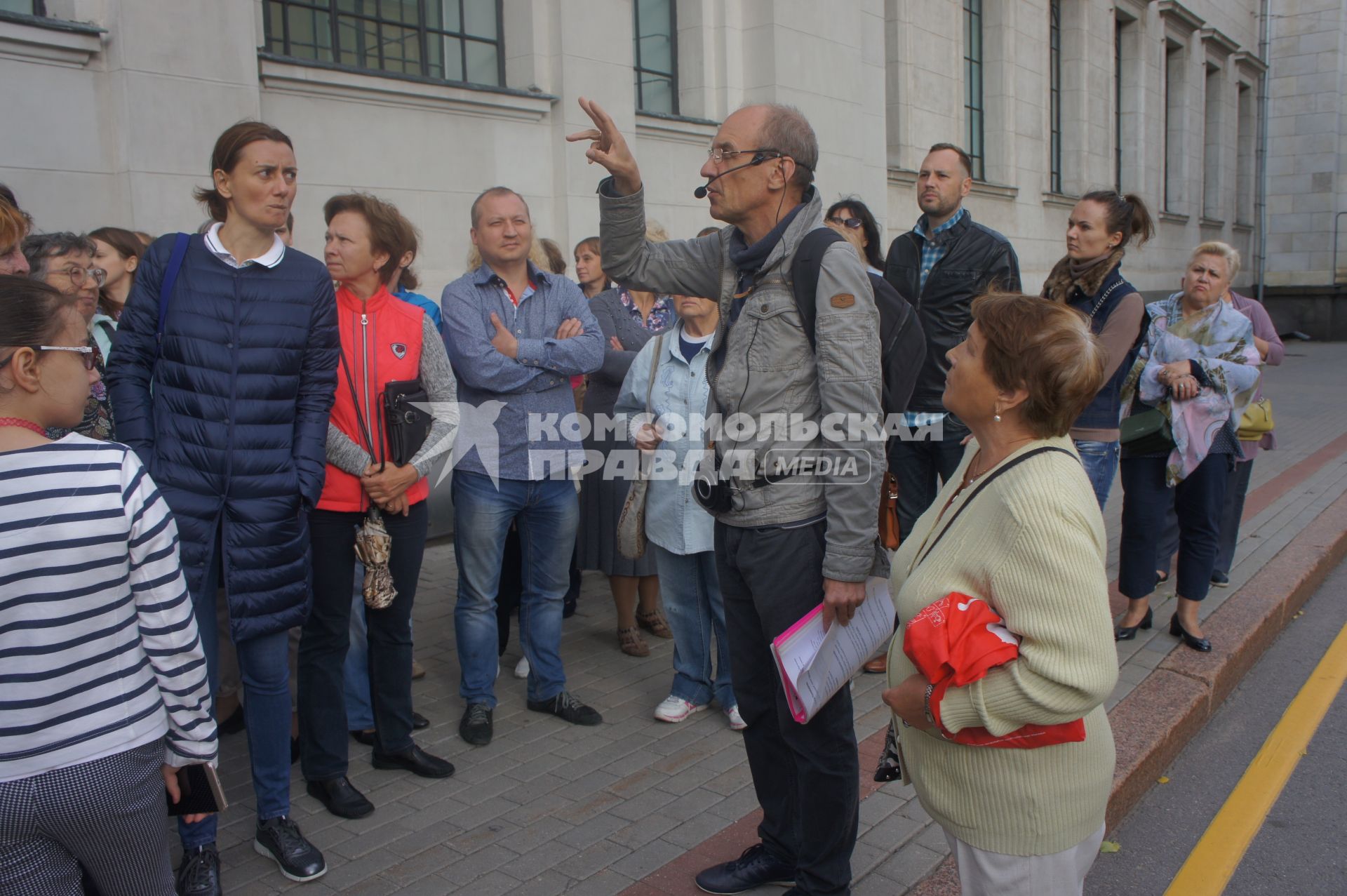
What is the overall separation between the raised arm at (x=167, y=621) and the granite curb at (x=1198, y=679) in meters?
2.02

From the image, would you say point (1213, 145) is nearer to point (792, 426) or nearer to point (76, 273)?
point (792, 426)

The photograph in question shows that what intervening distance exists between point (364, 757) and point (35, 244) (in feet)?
7.31

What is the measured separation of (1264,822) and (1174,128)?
23.8m

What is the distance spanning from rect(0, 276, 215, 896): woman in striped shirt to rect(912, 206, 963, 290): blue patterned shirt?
3694mm

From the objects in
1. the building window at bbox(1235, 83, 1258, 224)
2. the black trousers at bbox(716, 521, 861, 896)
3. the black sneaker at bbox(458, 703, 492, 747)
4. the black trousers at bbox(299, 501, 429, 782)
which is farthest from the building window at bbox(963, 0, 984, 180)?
the building window at bbox(1235, 83, 1258, 224)

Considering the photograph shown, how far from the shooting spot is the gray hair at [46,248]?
3688 mm

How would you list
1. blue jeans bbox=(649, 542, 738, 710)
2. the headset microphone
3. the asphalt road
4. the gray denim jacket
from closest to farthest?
the gray denim jacket
the headset microphone
the asphalt road
blue jeans bbox=(649, 542, 738, 710)

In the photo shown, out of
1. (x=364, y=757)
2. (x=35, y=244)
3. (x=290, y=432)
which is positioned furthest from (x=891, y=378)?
(x=35, y=244)

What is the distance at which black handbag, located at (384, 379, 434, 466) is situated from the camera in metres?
3.82

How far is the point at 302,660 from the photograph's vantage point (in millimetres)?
3627

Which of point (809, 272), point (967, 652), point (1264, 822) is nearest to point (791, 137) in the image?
point (809, 272)

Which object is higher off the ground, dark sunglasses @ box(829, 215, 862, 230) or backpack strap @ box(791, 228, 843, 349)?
dark sunglasses @ box(829, 215, 862, 230)

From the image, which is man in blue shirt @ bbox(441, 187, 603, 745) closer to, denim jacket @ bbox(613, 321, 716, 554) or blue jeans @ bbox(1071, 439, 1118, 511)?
denim jacket @ bbox(613, 321, 716, 554)

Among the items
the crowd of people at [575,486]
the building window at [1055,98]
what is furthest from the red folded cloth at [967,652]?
the building window at [1055,98]
